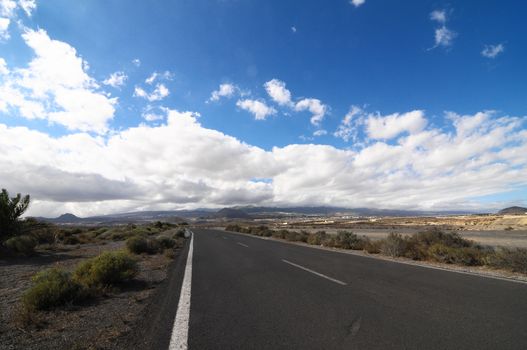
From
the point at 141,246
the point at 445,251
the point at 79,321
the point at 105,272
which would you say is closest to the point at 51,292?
the point at 79,321

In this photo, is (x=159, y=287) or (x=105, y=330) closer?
(x=105, y=330)

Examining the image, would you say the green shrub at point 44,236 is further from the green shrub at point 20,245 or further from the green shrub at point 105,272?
the green shrub at point 105,272

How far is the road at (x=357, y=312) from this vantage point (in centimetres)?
438

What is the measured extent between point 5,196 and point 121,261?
14024mm

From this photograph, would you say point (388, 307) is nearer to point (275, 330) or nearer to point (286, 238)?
point (275, 330)

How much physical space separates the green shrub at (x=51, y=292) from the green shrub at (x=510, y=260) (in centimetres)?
1273

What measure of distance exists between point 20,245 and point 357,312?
60.9ft

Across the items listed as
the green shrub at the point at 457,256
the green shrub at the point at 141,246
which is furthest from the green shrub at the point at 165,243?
the green shrub at the point at 457,256

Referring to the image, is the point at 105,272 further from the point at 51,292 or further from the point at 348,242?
the point at 348,242

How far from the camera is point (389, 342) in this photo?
4.27 meters

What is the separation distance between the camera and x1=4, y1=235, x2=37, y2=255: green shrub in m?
16.5

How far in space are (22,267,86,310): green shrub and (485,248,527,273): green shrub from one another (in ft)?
41.8

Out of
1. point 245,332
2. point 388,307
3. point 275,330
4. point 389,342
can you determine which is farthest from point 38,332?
point 388,307

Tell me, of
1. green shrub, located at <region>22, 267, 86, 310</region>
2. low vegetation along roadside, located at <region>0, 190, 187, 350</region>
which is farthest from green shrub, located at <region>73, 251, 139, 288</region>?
green shrub, located at <region>22, 267, 86, 310</region>
